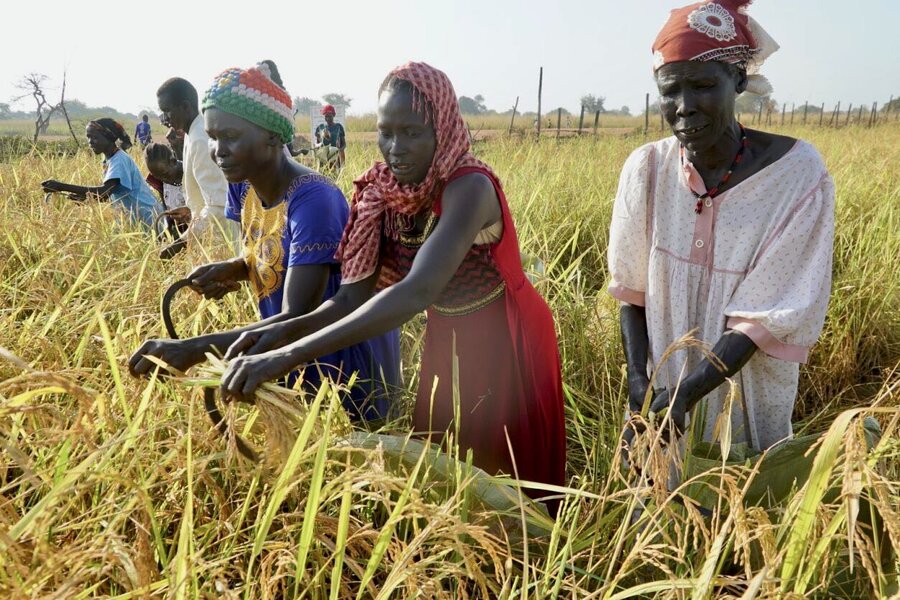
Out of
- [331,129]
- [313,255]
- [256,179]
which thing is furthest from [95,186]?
[331,129]

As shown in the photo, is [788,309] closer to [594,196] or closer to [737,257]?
[737,257]

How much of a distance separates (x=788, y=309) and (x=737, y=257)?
182mm

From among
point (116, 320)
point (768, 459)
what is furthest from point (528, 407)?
point (116, 320)

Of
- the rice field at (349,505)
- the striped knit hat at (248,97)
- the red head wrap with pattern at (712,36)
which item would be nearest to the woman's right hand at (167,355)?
the rice field at (349,505)

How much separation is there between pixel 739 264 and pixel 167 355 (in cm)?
122

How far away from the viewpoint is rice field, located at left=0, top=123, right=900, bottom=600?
2.70 feet

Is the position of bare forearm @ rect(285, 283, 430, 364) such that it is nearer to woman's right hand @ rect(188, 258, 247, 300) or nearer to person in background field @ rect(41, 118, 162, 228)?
woman's right hand @ rect(188, 258, 247, 300)

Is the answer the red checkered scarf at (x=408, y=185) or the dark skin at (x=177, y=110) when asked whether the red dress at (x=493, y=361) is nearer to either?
the red checkered scarf at (x=408, y=185)

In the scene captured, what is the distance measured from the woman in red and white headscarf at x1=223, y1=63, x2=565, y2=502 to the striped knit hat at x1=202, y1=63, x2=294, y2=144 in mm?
362

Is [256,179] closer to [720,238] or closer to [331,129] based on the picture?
[720,238]

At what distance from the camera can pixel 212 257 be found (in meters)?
2.50

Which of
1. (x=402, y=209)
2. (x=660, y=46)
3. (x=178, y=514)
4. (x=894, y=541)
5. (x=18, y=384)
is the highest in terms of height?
(x=660, y=46)

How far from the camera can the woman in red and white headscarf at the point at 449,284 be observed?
1.36 meters

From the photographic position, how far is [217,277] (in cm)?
173
